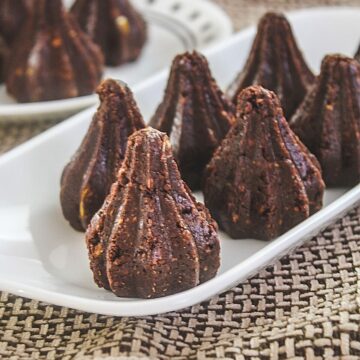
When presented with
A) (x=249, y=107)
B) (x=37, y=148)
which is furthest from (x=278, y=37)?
(x=37, y=148)

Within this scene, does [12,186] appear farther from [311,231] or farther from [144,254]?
[311,231]

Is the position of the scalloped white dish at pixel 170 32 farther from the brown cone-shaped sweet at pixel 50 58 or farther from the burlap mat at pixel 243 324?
the burlap mat at pixel 243 324

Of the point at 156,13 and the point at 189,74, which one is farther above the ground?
the point at 189,74

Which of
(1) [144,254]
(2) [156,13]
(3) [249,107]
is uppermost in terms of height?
(3) [249,107]

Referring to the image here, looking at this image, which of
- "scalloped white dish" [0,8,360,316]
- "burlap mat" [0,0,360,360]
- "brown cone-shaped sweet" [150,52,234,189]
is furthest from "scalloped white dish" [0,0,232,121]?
"burlap mat" [0,0,360,360]

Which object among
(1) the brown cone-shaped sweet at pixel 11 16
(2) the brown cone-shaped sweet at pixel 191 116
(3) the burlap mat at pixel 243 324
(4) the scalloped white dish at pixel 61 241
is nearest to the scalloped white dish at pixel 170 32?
(1) the brown cone-shaped sweet at pixel 11 16

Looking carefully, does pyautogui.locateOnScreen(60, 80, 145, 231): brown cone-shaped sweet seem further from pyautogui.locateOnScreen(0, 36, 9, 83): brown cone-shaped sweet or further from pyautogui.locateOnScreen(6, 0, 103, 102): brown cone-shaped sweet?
pyautogui.locateOnScreen(0, 36, 9, 83): brown cone-shaped sweet
